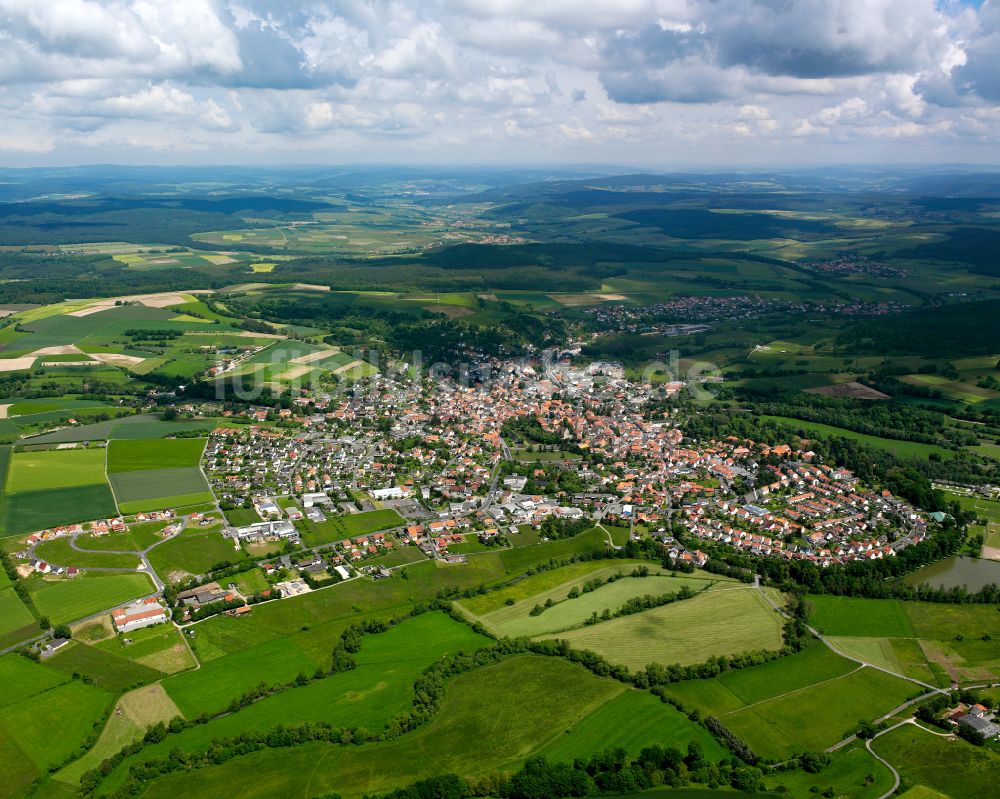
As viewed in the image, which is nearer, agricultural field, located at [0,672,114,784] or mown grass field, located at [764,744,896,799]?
mown grass field, located at [764,744,896,799]

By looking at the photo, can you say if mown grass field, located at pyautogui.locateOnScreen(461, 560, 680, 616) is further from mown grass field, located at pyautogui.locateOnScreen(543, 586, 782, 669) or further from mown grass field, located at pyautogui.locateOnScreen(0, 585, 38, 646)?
mown grass field, located at pyautogui.locateOnScreen(0, 585, 38, 646)

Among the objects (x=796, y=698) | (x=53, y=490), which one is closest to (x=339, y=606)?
(x=796, y=698)

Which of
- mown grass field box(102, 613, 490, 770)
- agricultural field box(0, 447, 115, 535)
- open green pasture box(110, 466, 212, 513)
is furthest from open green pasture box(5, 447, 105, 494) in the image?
mown grass field box(102, 613, 490, 770)

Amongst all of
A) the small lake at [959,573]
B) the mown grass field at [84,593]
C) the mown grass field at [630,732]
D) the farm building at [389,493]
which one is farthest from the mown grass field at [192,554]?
the small lake at [959,573]

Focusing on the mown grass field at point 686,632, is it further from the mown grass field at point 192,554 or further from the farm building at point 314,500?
the farm building at point 314,500

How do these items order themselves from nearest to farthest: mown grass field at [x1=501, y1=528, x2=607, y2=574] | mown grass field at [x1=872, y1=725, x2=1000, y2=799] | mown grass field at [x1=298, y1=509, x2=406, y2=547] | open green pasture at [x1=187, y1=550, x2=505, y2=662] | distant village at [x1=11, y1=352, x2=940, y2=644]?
1. mown grass field at [x1=872, y1=725, x2=1000, y2=799]
2. open green pasture at [x1=187, y1=550, x2=505, y2=662]
3. mown grass field at [x1=501, y1=528, x2=607, y2=574]
4. distant village at [x1=11, y1=352, x2=940, y2=644]
5. mown grass field at [x1=298, y1=509, x2=406, y2=547]

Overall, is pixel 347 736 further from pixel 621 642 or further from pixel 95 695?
pixel 621 642
